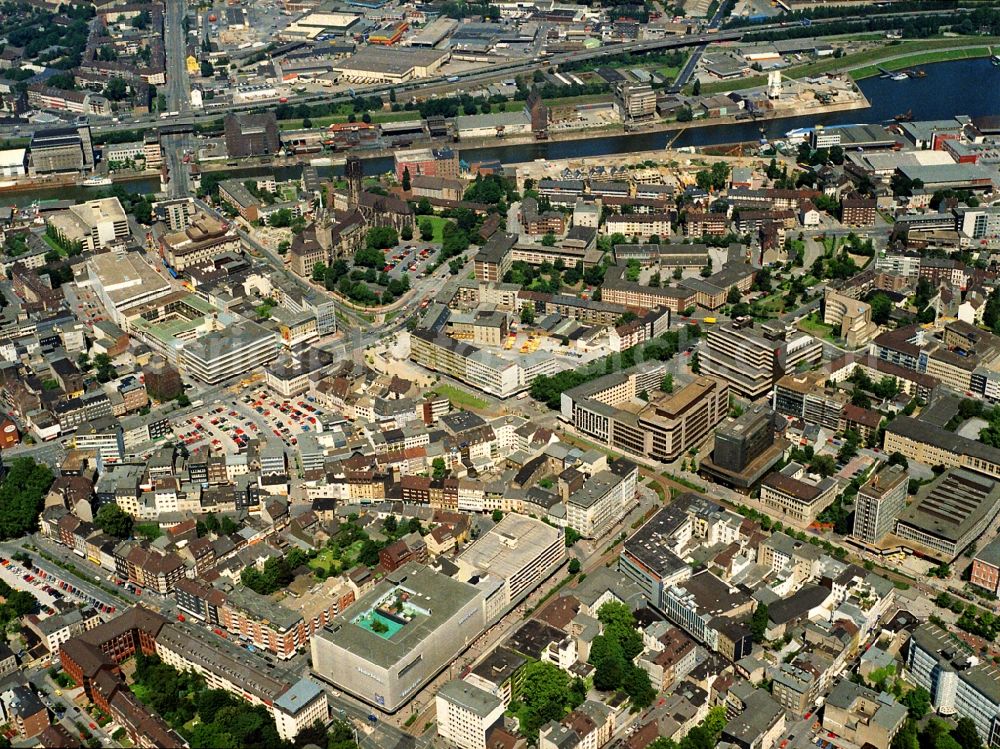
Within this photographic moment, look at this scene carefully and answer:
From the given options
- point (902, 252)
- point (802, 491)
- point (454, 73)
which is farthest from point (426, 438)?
point (454, 73)

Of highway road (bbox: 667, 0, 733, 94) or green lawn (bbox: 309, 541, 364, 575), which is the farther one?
highway road (bbox: 667, 0, 733, 94)

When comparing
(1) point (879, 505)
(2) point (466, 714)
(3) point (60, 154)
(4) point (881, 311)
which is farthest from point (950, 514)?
(3) point (60, 154)

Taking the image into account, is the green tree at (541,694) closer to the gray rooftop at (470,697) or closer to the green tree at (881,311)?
the gray rooftop at (470,697)

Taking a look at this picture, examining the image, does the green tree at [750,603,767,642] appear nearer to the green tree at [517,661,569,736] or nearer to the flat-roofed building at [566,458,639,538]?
the green tree at [517,661,569,736]

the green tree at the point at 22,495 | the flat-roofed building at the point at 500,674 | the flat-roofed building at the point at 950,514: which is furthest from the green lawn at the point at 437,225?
the flat-roofed building at the point at 500,674

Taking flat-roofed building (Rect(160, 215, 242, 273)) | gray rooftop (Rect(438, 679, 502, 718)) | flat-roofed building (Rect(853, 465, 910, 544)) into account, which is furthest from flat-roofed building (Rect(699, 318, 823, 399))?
flat-roofed building (Rect(160, 215, 242, 273))

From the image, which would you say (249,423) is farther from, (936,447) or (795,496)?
(936,447)
